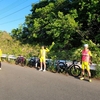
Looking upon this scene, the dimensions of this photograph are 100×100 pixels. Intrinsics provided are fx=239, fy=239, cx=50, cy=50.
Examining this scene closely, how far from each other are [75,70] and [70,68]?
40cm

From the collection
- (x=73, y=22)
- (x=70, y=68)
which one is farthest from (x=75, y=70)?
(x=73, y=22)

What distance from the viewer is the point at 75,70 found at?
45.2 ft

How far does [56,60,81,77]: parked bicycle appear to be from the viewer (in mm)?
13548

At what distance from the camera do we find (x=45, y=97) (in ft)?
27.0

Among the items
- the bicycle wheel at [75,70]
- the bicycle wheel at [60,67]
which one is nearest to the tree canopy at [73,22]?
the bicycle wheel at [60,67]

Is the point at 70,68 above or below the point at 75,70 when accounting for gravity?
above

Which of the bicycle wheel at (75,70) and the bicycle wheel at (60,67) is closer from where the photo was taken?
the bicycle wheel at (75,70)

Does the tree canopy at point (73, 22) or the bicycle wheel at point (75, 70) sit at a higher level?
the tree canopy at point (73, 22)

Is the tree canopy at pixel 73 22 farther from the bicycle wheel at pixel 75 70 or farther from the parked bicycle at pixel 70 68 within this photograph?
the bicycle wheel at pixel 75 70

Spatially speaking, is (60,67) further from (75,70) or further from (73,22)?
(73,22)

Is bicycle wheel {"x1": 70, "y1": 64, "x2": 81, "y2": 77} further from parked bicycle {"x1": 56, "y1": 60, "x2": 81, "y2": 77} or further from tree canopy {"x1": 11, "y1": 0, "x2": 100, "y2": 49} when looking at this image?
tree canopy {"x1": 11, "y1": 0, "x2": 100, "y2": 49}

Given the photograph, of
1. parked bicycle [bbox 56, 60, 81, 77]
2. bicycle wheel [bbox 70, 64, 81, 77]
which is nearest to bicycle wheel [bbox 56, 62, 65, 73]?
parked bicycle [bbox 56, 60, 81, 77]

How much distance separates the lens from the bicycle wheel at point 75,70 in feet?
44.1

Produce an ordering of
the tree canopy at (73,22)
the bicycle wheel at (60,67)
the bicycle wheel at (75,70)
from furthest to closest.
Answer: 1. the tree canopy at (73,22)
2. the bicycle wheel at (60,67)
3. the bicycle wheel at (75,70)
